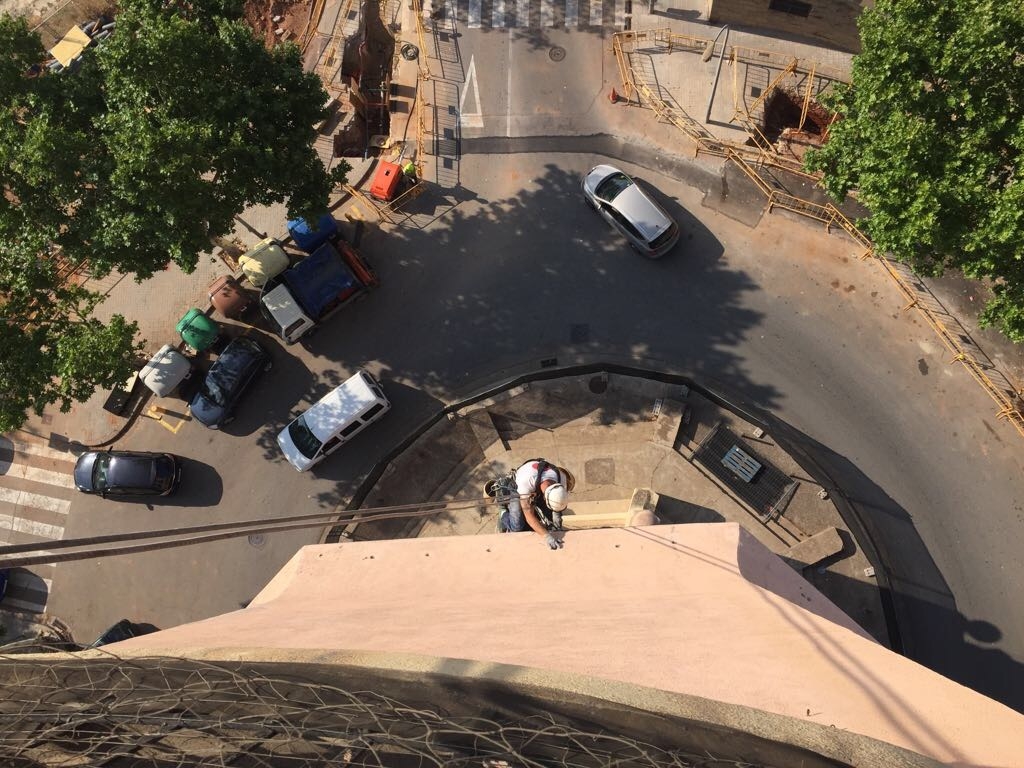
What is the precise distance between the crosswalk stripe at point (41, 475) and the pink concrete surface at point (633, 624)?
468 inches

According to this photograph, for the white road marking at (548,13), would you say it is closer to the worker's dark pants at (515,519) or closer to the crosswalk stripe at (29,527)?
the worker's dark pants at (515,519)

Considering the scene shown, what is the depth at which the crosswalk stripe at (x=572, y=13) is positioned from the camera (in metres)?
23.7

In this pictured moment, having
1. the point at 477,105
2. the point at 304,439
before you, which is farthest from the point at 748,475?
the point at 477,105

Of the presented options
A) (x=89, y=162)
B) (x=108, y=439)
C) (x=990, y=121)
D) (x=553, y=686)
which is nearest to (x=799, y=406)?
(x=990, y=121)

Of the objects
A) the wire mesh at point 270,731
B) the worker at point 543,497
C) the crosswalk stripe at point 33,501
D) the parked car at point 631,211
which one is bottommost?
the crosswalk stripe at point 33,501

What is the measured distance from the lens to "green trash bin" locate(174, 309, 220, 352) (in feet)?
70.4

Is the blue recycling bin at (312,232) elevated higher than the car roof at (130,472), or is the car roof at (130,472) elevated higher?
the blue recycling bin at (312,232)

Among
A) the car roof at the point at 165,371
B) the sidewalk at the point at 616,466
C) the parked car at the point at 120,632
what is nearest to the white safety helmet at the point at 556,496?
the sidewalk at the point at 616,466

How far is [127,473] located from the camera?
68.2 ft

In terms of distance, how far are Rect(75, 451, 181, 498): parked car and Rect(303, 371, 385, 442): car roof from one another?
547 centimetres

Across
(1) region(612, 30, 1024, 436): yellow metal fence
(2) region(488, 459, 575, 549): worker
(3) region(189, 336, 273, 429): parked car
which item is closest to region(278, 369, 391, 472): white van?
(3) region(189, 336, 273, 429): parked car

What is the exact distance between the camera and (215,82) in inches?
641

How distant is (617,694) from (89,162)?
17.3 m

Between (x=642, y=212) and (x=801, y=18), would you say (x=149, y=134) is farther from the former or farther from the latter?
(x=801, y=18)
